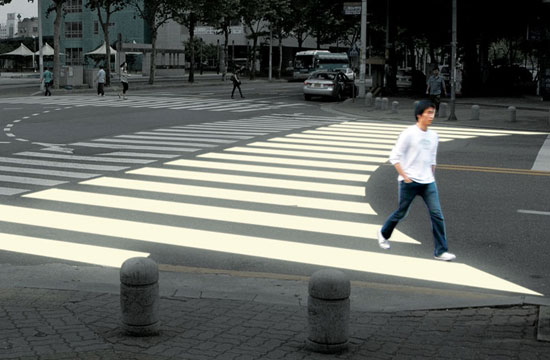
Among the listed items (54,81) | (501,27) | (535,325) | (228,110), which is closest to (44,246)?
(535,325)

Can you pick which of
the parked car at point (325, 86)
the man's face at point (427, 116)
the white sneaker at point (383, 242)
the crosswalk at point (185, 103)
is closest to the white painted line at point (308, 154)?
the white sneaker at point (383, 242)

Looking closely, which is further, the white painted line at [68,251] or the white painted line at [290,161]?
the white painted line at [290,161]

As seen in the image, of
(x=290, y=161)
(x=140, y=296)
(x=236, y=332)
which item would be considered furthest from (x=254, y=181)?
(x=140, y=296)

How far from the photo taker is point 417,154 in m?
9.03

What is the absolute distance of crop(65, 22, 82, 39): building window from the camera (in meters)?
99.0

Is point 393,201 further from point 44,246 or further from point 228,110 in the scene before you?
point 228,110

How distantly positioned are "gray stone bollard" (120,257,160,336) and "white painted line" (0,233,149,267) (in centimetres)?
265

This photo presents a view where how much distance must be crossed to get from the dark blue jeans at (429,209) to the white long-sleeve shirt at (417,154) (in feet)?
0.32

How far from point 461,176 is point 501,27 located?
38.6m

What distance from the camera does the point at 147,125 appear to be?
1000 inches

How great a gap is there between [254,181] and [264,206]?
7.81 feet

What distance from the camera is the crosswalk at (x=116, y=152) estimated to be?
14320 mm

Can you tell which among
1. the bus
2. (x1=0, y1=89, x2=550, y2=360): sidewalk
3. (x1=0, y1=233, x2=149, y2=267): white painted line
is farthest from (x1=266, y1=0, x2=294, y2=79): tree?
(x1=0, y1=89, x2=550, y2=360): sidewalk

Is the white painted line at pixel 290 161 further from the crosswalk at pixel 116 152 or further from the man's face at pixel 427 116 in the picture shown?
the man's face at pixel 427 116
